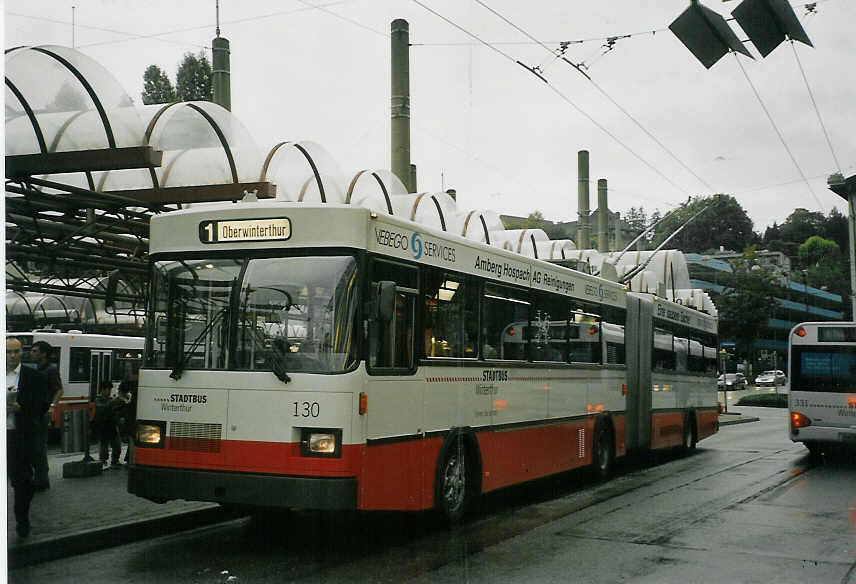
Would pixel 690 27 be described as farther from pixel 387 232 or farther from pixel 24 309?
pixel 24 309

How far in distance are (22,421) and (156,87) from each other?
460 inches

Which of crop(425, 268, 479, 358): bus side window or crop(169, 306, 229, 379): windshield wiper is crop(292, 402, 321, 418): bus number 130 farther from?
crop(425, 268, 479, 358): bus side window

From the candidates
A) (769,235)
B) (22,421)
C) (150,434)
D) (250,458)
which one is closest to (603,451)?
(250,458)

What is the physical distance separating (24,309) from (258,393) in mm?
22487

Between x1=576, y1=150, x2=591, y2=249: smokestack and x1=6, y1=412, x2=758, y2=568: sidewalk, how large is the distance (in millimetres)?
30493

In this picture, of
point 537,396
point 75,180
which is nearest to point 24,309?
point 75,180

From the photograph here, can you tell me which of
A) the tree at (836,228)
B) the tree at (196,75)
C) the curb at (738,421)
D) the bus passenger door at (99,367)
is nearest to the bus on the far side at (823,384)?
the tree at (836,228)

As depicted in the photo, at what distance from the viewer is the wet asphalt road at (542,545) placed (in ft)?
25.8

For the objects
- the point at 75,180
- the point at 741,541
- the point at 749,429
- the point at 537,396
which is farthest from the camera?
the point at 749,429

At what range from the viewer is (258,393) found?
8375 millimetres

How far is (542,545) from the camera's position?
9156 mm

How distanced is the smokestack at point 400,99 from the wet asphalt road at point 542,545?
7680 mm

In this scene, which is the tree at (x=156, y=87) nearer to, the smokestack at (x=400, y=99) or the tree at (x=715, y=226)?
the smokestack at (x=400, y=99)

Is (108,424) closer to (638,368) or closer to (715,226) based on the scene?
(638,368)
